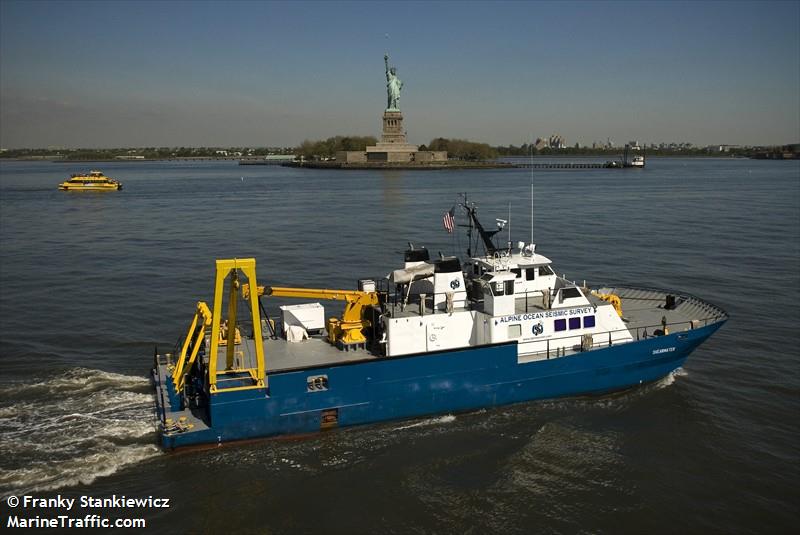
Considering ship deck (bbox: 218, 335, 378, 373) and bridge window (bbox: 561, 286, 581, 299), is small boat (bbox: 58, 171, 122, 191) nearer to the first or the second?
ship deck (bbox: 218, 335, 378, 373)

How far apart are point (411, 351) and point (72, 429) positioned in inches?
338

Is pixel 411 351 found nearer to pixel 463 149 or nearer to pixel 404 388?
pixel 404 388

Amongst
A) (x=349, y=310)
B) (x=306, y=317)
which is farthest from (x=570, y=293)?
(x=306, y=317)

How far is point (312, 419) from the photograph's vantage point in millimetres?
15453

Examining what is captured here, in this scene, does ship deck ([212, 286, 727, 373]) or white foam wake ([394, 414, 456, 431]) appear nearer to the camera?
ship deck ([212, 286, 727, 373])

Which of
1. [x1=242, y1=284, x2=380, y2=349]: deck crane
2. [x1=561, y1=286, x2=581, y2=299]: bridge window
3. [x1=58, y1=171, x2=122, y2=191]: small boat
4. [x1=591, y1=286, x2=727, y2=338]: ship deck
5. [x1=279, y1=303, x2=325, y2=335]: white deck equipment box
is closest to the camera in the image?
[x1=242, y1=284, x2=380, y2=349]: deck crane

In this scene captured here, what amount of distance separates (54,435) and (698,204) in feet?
199

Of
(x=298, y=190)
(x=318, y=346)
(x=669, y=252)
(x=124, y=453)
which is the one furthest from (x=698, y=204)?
(x=124, y=453)

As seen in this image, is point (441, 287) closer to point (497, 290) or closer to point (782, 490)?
point (497, 290)

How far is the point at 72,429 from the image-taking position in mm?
15750

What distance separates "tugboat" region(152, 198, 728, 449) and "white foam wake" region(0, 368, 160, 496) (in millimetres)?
995

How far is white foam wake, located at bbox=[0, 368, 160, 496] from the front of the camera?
1409 centimetres

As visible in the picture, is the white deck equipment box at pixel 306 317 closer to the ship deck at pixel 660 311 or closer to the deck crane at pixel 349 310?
the deck crane at pixel 349 310

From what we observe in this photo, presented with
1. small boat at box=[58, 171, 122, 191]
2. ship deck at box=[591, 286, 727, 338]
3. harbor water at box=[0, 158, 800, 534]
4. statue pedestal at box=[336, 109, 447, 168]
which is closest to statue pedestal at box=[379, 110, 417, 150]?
statue pedestal at box=[336, 109, 447, 168]
